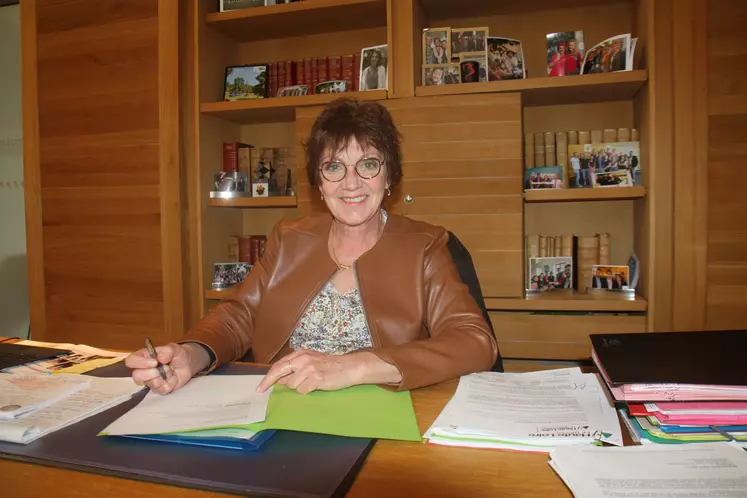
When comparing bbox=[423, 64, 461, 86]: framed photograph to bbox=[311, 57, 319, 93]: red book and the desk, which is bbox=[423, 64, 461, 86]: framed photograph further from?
the desk

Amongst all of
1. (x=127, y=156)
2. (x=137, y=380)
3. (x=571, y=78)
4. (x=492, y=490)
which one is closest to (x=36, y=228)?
(x=127, y=156)

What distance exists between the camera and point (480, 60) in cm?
236

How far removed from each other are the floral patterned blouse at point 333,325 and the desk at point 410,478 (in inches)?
25.8

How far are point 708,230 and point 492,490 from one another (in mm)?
1879

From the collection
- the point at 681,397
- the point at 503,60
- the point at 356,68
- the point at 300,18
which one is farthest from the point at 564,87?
the point at 681,397

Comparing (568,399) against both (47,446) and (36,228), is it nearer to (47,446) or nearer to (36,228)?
(47,446)

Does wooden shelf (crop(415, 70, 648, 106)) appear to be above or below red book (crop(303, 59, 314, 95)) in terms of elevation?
below

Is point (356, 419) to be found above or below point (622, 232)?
below

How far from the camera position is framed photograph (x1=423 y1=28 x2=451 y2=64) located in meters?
2.38

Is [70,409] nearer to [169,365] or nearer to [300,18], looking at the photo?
[169,365]

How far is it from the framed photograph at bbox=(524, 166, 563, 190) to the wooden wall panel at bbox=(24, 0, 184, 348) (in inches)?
65.3

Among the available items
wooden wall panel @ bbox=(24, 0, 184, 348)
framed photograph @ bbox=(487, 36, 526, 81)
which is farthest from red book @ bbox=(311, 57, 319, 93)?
framed photograph @ bbox=(487, 36, 526, 81)

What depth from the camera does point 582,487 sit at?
61 centimetres

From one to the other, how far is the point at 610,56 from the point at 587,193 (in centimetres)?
58
